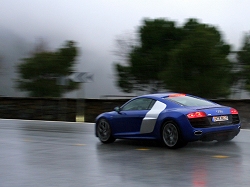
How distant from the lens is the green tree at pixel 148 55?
4591 centimetres

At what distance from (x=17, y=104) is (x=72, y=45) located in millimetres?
27905

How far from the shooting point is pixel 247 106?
66.3ft

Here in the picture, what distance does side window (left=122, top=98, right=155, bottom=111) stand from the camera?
12.2 metres

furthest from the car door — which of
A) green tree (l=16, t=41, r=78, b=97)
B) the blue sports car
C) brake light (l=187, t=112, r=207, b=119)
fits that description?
green tree (l=16, t=41, r=78, b=97)

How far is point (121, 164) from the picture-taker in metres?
9.59

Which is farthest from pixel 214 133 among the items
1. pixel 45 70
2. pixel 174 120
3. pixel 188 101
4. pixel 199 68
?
pixel 45 70

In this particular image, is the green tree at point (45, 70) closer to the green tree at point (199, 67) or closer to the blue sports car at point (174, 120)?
the green tree at point (199, 67)

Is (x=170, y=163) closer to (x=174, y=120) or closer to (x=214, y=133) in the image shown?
(x=174, y=120)

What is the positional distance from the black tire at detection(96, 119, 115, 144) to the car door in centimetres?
33

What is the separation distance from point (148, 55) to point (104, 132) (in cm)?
3419

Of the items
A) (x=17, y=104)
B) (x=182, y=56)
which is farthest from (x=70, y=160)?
(x=182, y=56)

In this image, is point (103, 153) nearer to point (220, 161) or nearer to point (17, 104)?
point (220, 161)

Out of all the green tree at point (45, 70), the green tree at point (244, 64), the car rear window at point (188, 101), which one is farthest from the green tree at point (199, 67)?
the car rear window at point (188, 101)

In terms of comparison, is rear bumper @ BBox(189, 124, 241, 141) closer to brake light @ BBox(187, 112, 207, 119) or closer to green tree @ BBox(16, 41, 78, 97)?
brake light @ BBox(187, 112, 207, 119)
